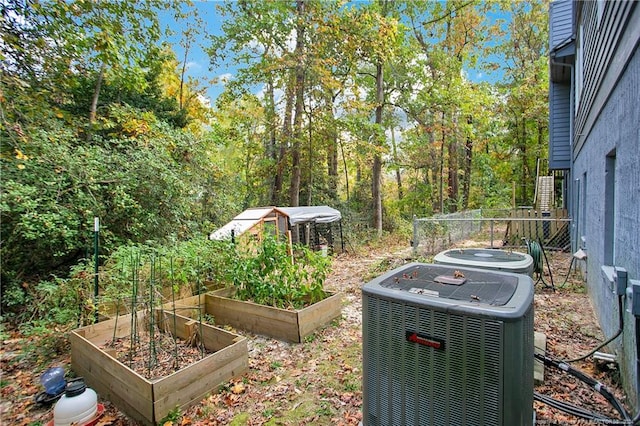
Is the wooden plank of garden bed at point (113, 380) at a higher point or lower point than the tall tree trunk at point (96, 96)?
lower

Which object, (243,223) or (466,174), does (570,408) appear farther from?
(466,174)

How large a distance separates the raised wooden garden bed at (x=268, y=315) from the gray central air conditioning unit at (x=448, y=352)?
2007 millimetres

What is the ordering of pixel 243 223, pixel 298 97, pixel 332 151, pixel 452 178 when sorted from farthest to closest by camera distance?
pixel 452 178 < pixel 332 151 < pixel 298 97 < pixel 243 223

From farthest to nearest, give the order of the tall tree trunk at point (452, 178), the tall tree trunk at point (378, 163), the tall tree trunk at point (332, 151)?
the tall tree trunk at point (452, 178) → the tall tree trunk at point (378, 163) → the tall tree trunk at point (332, 151)

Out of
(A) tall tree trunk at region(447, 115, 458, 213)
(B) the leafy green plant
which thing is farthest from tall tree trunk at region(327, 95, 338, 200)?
(B) the leafy green plant

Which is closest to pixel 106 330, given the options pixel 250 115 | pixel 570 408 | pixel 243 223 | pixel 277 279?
pixel 277 279

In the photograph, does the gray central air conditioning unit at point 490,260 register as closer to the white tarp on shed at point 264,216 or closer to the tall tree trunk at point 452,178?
the white tarp on shed at point 264,216

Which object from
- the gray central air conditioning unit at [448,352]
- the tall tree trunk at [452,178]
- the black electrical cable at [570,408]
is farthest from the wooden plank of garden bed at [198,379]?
the tall tree trunk at [452,178]

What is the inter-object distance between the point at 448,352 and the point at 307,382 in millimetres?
1957

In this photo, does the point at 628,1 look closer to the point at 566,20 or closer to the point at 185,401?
the point at 185,401

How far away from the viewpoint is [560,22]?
7.78 m

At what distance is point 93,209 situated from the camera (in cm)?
535

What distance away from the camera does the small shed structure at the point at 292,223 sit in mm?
7535

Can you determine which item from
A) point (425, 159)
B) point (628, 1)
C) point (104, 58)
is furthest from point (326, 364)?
point (425, 159)
